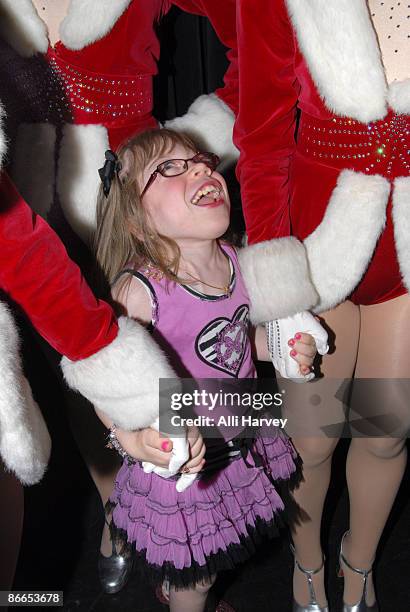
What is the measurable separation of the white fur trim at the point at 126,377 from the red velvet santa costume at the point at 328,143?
373 millimetres

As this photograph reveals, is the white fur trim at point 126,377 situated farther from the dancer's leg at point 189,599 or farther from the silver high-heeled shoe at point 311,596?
the silver high-heeled shoe at point 311,596

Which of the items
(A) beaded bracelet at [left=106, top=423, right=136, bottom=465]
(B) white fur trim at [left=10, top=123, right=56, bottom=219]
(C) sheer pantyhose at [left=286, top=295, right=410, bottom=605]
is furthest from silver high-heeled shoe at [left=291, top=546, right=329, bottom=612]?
(B) white fur trim at [left=10, top=123, right=56, bottom=219]

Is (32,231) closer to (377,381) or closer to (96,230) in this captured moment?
(96,230)

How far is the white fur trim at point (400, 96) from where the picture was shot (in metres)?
0.99

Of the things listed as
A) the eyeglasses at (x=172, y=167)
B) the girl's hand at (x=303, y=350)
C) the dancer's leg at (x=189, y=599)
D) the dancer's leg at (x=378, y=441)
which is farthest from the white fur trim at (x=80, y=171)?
the dancer's leg at (x=189, y=599)

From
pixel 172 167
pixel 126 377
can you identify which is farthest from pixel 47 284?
pixel 172 167

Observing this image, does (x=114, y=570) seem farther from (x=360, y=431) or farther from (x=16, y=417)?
(x=16, y=417)

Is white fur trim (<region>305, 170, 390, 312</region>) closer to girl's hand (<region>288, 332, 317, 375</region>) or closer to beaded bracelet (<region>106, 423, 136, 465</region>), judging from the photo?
girl's hand (<region>288, 332, 317, 375</region>)

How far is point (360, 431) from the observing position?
128 centimetres

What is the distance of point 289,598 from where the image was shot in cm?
151

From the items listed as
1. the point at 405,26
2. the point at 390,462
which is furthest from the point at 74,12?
the point at 390,462

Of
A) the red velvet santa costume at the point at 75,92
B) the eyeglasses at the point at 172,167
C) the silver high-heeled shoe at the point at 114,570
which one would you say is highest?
the red velvet santa costume at the point at 75,92

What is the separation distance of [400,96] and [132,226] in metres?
0.52

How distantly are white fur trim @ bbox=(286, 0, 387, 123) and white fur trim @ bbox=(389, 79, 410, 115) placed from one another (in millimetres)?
18
